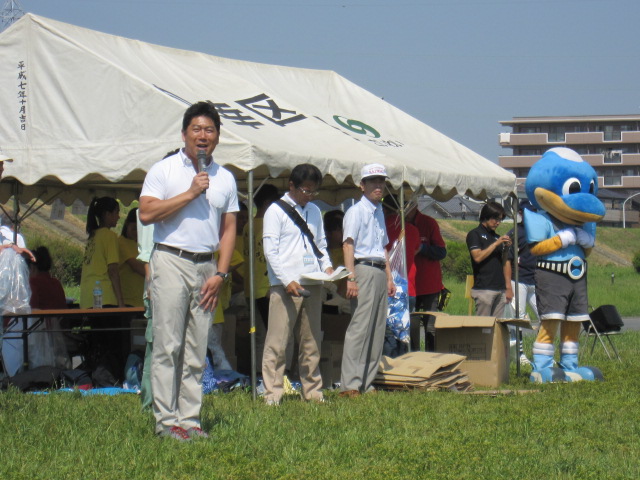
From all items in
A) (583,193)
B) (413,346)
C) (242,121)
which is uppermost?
(242,121)

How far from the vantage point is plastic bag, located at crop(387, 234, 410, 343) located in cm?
995

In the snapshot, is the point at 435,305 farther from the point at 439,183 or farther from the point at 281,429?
the point at 281,429

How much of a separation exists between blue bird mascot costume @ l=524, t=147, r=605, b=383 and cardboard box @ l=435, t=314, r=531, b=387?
342 millimetres

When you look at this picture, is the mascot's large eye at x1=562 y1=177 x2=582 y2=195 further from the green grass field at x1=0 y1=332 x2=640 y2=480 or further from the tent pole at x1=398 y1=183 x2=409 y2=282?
the green grass field at x1=0 y1=332 x2=640 y2=480

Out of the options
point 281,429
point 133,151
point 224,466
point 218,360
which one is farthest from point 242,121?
point 224,466

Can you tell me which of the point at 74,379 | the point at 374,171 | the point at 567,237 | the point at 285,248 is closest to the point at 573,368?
the point at 567,237

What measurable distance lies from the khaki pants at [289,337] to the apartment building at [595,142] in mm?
100429

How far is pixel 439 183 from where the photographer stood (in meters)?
10.1

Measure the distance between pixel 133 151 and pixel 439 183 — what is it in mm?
3397

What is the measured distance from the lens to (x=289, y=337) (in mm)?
8008

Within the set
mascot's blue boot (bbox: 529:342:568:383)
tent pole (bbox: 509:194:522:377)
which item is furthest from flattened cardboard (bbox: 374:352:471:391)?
tent pole (bbox: 509:194:522:377)

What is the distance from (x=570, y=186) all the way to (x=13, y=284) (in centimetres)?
548

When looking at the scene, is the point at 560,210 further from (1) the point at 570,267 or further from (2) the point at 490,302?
(2) the point at 490,302

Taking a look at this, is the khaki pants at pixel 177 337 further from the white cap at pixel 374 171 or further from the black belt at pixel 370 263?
the white cap at pixel 374 171
